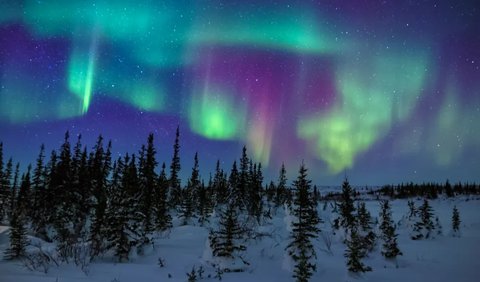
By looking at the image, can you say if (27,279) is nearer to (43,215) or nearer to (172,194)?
(43,215)

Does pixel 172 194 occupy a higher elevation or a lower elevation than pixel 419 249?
higher

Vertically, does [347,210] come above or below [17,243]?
above

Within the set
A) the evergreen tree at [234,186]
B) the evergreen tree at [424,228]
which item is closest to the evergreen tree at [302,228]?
the evergreen tree at [424,228]

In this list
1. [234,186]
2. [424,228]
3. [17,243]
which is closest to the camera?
[17,243]

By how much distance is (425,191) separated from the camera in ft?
400

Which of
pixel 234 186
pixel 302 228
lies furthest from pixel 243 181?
pixel 302 228

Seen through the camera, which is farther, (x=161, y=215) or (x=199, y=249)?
(x=161, y=215)

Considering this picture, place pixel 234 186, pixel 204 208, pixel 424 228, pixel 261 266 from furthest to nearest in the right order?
pixel 234 186 → pixel 204 208 → pixel 424 228 → pixel 261 266

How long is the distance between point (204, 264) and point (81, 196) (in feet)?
94.0

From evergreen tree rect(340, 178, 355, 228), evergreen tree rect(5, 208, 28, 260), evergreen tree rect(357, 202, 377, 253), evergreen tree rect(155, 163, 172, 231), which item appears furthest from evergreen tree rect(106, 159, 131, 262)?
evergreen tree rect(340, 178, 355, 228)

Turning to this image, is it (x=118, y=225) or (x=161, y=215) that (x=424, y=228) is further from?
(x=118, y=225)

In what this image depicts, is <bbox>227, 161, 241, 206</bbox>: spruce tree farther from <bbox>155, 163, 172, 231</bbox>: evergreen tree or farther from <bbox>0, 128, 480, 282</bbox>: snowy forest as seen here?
<bbox>0, 128, 480, 282</bbox>: snowy forest

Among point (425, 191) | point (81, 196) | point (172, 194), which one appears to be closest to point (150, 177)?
point (81, 196)

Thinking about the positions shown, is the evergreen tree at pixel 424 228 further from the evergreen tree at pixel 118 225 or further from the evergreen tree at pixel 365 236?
the evergreen tree at pixel 118 225
